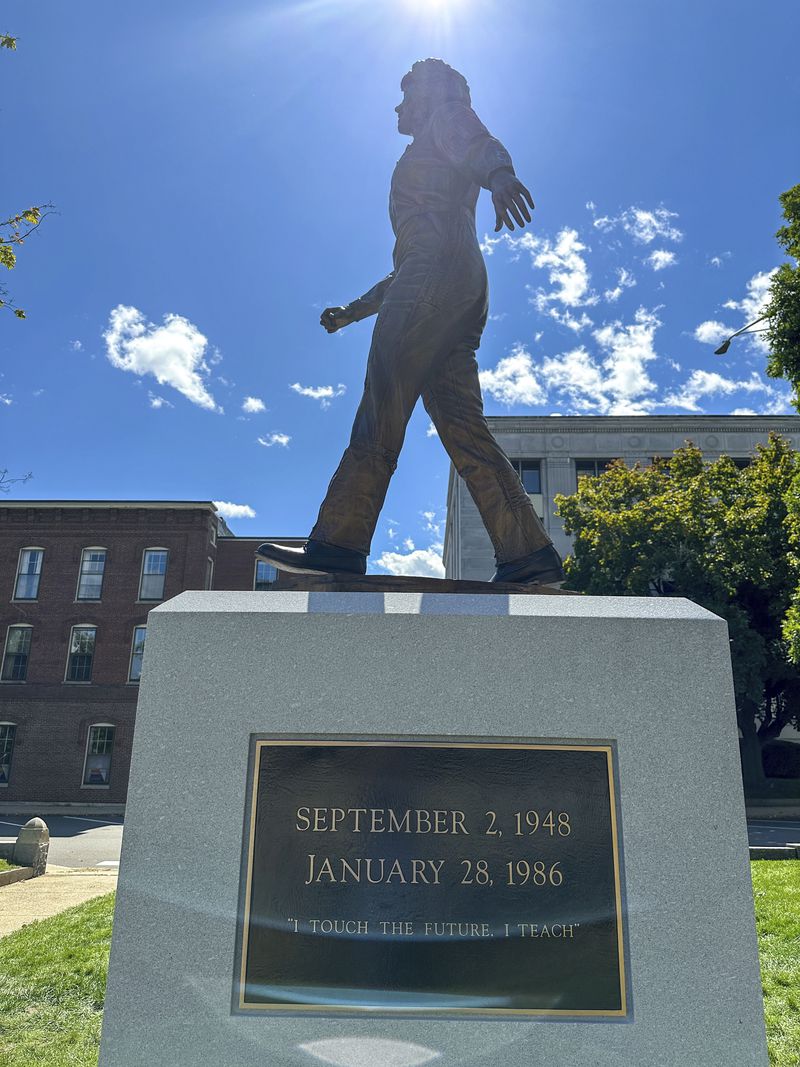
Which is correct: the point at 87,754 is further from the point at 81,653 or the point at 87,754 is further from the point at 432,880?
the point at 432,880

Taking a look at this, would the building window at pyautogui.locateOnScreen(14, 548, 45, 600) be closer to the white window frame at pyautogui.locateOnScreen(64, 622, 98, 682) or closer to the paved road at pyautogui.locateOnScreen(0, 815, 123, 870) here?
the white window frame at pyautogui.locateOnScreen(64, 622, 98, 682)

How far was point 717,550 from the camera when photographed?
24.8 metres

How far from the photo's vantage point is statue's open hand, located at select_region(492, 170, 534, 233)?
153 inches

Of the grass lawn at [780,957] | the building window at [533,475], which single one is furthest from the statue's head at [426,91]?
the building window at [533,475]

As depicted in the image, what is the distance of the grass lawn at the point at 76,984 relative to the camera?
13.8 ft

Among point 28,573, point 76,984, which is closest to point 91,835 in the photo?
point 28,573

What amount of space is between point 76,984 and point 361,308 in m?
5.07

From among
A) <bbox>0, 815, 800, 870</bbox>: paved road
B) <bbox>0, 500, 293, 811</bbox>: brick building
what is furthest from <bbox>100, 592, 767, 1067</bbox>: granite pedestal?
<bbox>0, 500, 293, 811</bbox>: brick building

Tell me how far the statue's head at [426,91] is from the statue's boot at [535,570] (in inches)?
107

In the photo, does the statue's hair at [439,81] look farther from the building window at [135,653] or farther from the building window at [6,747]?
the building window at [6,747]

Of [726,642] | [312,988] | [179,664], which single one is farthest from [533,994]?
[179,664]

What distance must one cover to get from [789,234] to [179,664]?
15.3 m

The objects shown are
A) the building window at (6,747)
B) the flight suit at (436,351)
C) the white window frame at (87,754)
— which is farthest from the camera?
the building window at (6,747)

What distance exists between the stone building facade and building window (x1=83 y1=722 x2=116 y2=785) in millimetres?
16628
